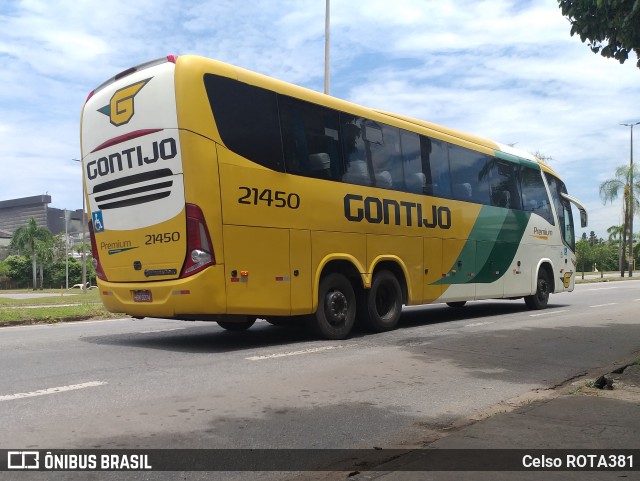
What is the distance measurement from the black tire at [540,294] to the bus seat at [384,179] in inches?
271

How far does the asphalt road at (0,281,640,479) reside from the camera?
4.64 metres

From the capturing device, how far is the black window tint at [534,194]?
14758 millimetres

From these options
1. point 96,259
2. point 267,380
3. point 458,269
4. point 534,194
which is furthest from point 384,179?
point 534,194

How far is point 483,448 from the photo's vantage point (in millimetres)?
4285

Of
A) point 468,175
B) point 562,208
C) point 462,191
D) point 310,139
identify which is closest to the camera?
point 310,139

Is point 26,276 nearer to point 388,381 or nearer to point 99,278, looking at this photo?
point 99,278

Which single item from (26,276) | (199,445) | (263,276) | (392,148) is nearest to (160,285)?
(263,276)

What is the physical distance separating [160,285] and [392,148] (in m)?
4.95

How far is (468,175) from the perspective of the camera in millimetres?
12727

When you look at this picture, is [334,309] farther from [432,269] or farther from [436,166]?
[436,166]

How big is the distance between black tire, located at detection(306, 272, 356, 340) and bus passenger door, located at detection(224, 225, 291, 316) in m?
0.77

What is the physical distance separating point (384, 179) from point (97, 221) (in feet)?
15.6

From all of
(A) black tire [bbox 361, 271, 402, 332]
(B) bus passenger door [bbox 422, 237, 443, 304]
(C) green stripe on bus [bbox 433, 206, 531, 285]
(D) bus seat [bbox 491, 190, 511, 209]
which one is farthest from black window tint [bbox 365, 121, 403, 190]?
(D) bus seat [bbox 491, 190, 511, 209]

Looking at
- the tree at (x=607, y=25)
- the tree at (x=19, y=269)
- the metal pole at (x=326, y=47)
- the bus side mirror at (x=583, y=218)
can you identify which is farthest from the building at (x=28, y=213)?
the tree at (x=607, y=25)
